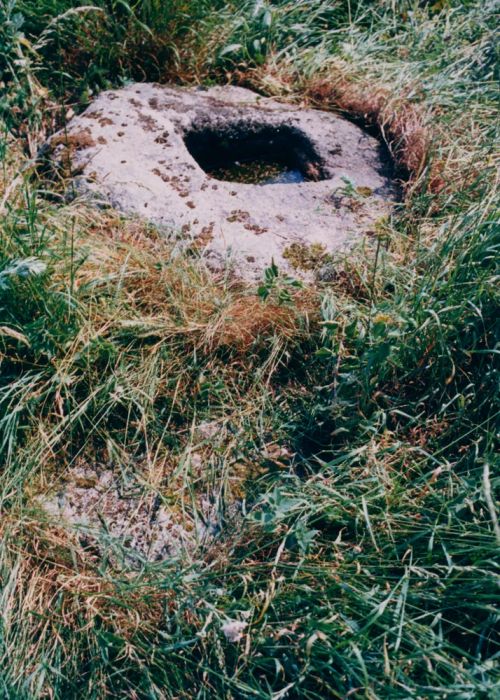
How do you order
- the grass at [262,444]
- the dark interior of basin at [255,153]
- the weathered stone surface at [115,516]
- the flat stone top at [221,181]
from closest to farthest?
1. the grass at [262,444]
2. the weathered stone surface at [115,516]
3. the flat stone top at [221,181]
4. the dark interior of basin at [255,153]

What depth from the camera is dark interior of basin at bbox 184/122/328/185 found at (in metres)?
3.40

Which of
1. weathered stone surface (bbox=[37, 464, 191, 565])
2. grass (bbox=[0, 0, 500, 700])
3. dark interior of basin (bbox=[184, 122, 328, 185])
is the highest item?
dark interior of basin (bbox=[184, 122, 328, 185])

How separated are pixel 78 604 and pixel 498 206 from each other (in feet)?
6.96

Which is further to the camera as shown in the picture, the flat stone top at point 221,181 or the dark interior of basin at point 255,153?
the dark interior of basin at point 255,153

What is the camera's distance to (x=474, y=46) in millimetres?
3635

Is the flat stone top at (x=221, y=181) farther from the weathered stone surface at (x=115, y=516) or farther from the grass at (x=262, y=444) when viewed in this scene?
the weathered stone surface at (x=115, y=516)

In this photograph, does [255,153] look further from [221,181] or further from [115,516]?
[115,516]

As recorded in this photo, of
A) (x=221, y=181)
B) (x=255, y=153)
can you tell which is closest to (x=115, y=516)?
(x=221, y=181)

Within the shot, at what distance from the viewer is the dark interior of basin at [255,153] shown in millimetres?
3396

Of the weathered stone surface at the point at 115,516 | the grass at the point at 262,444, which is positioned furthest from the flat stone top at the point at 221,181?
the weathered stone surface at the point at 115,516

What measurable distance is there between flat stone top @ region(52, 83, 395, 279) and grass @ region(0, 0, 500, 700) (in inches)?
6.1

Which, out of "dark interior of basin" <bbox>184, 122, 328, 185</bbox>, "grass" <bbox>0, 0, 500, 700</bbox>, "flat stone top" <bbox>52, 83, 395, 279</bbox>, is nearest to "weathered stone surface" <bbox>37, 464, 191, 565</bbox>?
"grass" <bbox>0, 0, 500, 700</bbox>

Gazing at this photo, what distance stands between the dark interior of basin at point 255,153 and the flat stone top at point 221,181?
0.10 ft

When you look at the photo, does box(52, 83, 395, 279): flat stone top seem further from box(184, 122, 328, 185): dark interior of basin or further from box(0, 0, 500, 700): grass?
box(0, 0, 500, 700): grass
